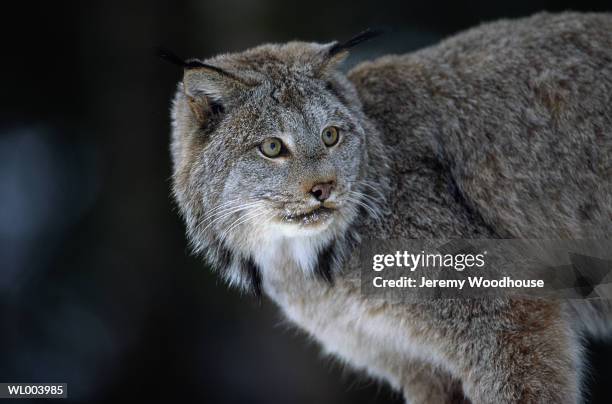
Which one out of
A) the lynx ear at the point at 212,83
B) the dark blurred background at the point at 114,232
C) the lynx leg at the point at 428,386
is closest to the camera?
the lynx ear at the point at 212,83

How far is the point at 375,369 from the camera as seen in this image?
16.4 ft

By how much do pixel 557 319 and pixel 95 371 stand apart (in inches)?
213

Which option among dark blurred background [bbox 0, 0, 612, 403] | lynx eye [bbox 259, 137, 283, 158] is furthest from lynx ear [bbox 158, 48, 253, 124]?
dark blurred background [bbox 0, 0, 612, 403]

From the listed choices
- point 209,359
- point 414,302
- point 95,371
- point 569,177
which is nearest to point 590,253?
point 569,177

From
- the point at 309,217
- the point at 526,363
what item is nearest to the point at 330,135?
the point at 309,217

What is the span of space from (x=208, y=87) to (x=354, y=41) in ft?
2.94

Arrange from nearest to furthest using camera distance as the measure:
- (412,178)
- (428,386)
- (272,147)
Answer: (272,147), (412,178), (428,386)

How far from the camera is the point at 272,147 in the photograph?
4.02m

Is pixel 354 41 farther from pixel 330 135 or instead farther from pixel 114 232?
pixel 114 232

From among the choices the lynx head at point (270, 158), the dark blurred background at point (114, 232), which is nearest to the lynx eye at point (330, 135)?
the lynx head at point (270, 158)

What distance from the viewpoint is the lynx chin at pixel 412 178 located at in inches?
161

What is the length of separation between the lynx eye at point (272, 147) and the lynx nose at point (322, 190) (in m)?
0.30

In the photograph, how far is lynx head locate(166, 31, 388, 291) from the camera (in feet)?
13.0

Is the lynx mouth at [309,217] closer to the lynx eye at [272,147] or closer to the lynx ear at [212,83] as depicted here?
the lynx eye at [272,147]
